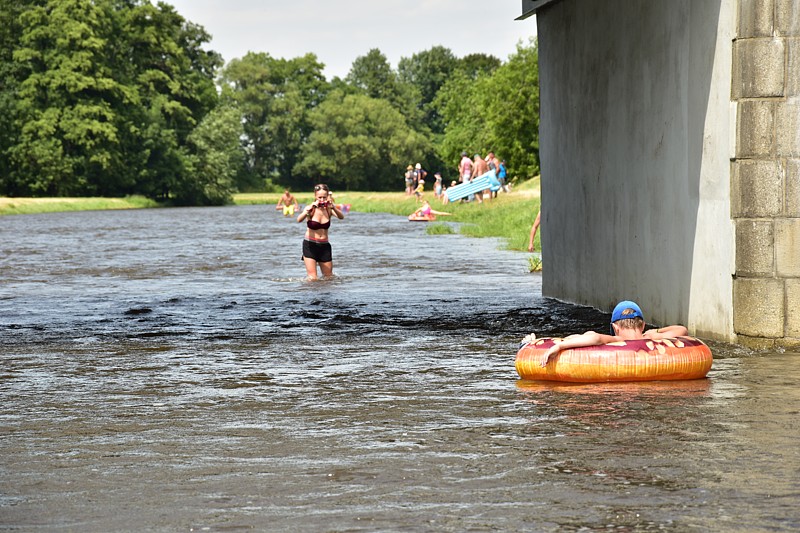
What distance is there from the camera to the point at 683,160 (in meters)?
14.1

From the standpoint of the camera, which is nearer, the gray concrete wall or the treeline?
the gray concrete wall

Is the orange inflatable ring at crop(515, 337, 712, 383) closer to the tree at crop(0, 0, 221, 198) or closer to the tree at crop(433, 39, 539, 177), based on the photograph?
the tree at crop(433, 39, 539, 177)

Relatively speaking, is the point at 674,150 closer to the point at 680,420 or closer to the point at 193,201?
the point at 680,420

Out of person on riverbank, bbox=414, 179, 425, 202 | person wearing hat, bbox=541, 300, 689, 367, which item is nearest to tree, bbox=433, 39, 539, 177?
person on riverbank, bbox=414, 179, 425, 202

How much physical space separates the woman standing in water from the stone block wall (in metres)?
10.7

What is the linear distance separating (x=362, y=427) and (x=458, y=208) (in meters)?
47.6

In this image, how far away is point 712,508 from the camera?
21.8 ft

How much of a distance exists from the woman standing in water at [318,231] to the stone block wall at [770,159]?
35.2 feet

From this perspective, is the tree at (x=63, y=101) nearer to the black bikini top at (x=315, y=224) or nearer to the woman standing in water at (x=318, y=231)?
the woman standing in water at (x=318, y=231)

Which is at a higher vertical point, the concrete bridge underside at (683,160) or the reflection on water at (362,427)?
the concrete bridge underside at (683,160)

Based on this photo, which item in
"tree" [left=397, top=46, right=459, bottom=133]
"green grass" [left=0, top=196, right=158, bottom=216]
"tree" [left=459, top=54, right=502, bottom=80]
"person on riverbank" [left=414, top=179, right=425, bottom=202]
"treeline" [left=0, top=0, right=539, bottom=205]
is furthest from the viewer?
"tree" [left=397, top=46, right=459, bottom=133]

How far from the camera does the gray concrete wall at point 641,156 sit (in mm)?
13195

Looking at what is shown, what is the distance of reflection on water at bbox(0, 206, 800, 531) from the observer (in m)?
6.76

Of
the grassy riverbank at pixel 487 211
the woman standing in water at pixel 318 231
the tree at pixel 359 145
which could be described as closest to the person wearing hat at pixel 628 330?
the woman standing in water at pixel 318 231
